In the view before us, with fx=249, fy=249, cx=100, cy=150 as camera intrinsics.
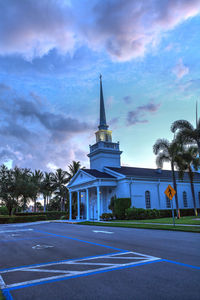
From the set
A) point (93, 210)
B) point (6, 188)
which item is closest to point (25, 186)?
point (6, 188)

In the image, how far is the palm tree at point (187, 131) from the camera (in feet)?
74.1

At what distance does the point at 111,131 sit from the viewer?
132ft

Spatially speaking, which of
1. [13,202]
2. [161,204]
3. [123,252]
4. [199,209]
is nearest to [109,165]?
[161,204]

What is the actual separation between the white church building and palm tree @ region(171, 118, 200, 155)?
33.5 feet

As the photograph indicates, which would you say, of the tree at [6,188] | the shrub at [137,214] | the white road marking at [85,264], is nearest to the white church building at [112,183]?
the shrub at [137,214]

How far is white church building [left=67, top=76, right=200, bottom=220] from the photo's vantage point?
106 feet

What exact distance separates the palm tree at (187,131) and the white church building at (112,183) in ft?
33.5

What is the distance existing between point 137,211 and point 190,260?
22.8 m

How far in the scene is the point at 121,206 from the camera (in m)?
30.1

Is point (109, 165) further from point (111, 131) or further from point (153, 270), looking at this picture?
point (153, 270)

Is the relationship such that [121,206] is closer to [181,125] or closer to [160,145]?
[160,145]

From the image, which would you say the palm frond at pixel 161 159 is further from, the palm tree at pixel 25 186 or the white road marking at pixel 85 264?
the palm tree at pixel 25 186

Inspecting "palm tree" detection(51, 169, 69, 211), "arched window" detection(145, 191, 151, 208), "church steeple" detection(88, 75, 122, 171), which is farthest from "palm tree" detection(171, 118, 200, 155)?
"palm tree" detection(51, 169, 69, 211)

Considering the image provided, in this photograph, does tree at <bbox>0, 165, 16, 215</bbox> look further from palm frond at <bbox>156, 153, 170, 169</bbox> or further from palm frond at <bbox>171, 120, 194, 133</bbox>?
palm frond at <bbox>171, 120, 194, 133</bbox>
